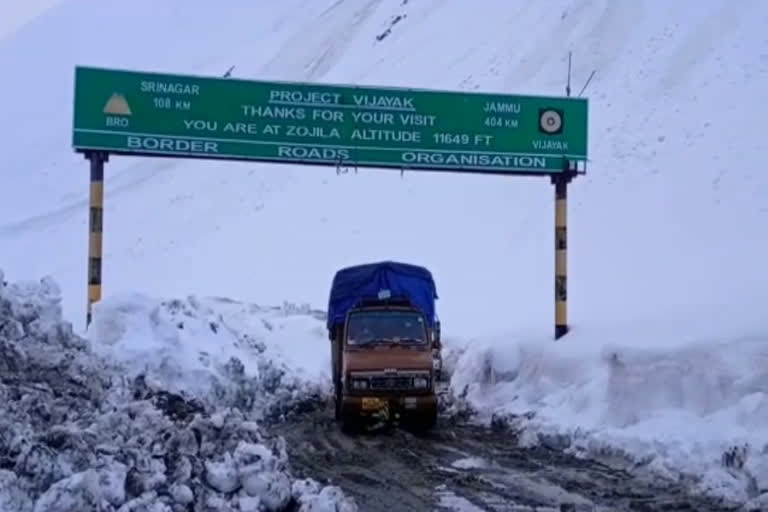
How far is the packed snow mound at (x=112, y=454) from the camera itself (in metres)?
7.74

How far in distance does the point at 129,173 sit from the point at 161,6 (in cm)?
4613

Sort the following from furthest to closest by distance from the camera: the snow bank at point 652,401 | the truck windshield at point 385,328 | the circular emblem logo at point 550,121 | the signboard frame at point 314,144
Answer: the circular emblem logo at point 550,121 → the signboard frame at point 314,144 → the truck windshield at point 385,328 → the snow bank at point 652,401

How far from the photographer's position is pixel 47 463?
8.00 metres

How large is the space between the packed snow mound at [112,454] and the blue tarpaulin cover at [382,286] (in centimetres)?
828

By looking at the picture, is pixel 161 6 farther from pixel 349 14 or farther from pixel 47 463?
pixel 47 463

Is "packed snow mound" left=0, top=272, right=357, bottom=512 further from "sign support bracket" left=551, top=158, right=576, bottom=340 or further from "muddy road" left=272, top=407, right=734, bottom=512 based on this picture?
"sign support bracket" left=551, top=158, right=576, bottom=340

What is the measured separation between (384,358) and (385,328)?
0.90 m

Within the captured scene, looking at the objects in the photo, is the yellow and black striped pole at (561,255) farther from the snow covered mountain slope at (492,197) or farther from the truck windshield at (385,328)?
the truck windshield at (385,328)

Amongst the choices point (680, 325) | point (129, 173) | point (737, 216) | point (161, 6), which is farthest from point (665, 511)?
point (161, 6)

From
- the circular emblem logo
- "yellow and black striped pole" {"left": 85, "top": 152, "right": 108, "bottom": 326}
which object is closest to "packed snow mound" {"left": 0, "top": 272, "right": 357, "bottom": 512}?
"yellow and black striped pole" {"left": 85, "top": 152, "right": 108, "bottom": 326}

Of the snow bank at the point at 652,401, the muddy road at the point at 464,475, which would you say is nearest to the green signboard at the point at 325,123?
the snow bank at the point at 652,401

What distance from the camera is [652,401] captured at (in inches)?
567

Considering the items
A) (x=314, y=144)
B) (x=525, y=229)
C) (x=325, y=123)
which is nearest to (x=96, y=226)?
(x=314, y=144)

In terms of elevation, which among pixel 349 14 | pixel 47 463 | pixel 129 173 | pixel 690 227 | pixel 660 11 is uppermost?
pixel 349 14
